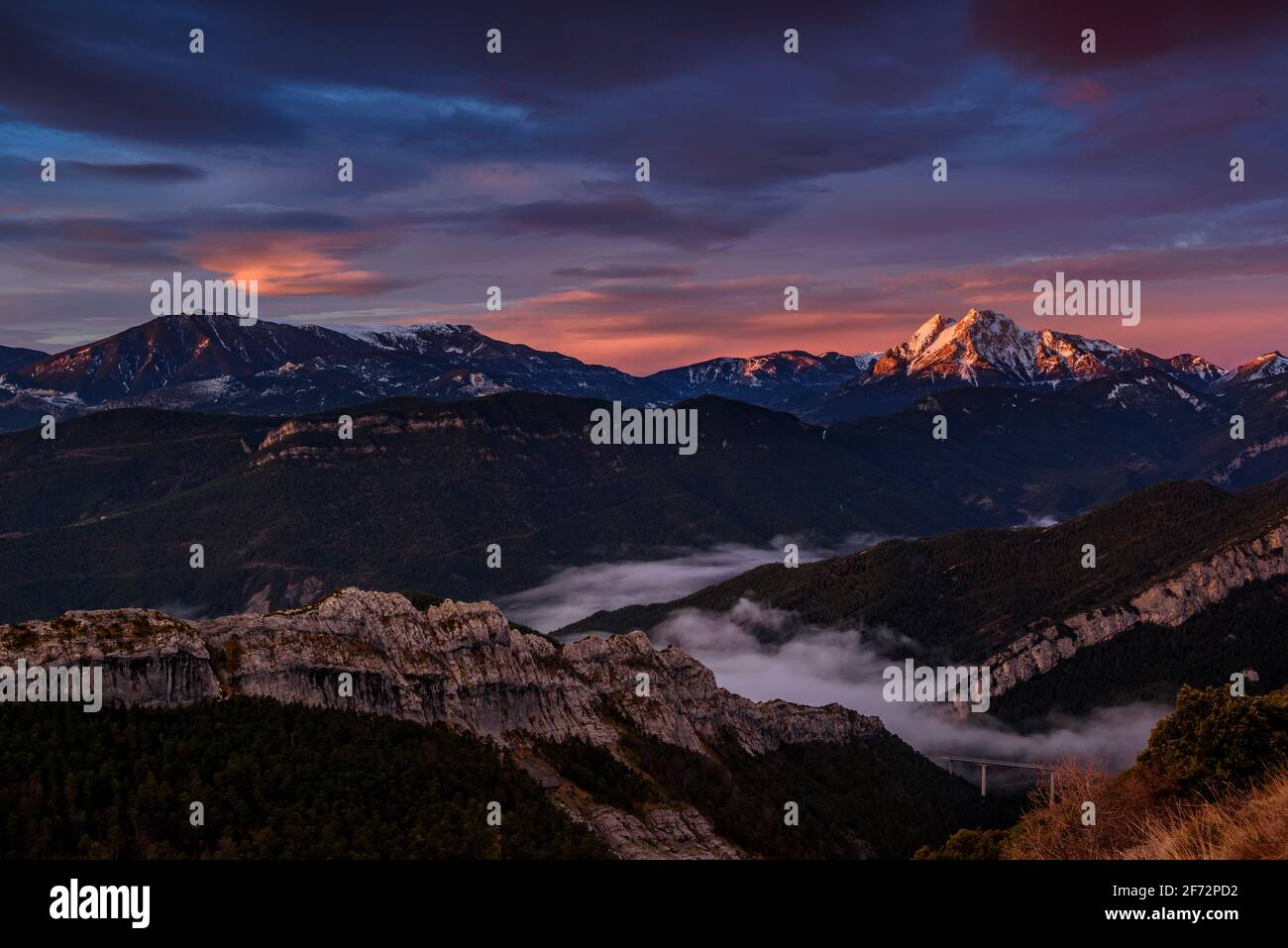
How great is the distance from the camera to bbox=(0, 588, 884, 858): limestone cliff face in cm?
11650

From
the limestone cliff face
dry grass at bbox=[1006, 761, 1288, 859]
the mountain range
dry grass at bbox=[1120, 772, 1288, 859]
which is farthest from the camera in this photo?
the limestone cliff face

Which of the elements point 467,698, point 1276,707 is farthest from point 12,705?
point 1276,707

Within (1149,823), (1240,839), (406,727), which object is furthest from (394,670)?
(1240,839)

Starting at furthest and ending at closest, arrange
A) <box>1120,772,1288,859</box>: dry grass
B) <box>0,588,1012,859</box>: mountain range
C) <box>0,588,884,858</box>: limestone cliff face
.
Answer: <box>0,588,884,858</box>: limestone cliff face, <box>0,588,1012,859</box>: mountain range, <box>1120,772,1288,859</box>: dry grass

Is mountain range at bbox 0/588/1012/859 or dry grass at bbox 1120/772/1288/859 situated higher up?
dry grass at bbox 1120/772/1288/859

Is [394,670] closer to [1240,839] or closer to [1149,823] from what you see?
[1149,823]

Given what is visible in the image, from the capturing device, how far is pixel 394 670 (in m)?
144

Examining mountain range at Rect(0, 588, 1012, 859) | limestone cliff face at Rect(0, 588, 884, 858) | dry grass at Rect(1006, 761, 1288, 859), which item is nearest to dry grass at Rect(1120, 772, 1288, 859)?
dry grass at Rect(1006, 761, 1288, 859)

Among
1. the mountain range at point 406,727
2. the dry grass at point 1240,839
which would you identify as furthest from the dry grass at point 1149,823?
the mountain range at point 406,727

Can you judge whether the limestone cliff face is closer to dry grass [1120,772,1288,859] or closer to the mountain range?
the mountain range

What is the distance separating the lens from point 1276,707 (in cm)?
8444

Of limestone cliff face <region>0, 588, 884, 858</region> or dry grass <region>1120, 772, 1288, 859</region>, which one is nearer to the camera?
dry grass <region>1120, 772, 1288, 859</region>
